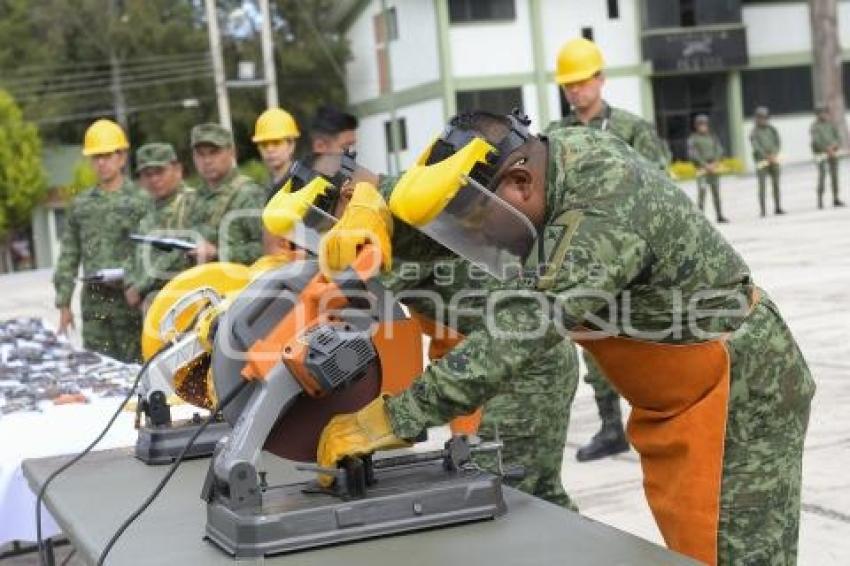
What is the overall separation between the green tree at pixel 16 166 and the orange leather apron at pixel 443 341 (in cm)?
3400

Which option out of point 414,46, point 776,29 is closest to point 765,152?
point 414,46

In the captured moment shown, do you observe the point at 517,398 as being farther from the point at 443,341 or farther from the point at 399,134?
the point at 399,134

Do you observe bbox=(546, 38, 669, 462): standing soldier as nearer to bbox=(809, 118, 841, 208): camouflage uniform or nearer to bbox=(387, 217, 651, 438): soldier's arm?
bbox=(387, 217, 651, 438): soldier's arm

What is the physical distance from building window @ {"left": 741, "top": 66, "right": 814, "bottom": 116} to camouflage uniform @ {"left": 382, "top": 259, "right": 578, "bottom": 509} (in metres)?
35.3

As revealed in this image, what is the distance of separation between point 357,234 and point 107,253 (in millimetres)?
5191

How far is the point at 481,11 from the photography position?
113ft

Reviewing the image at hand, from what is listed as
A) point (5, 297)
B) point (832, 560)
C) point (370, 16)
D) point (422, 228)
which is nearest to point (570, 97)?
point (832, 560)

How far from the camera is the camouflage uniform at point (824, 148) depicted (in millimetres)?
20734

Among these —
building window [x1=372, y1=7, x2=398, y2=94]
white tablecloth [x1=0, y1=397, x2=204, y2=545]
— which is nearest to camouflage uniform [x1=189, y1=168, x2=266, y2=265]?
white tablecloth [x1=0, y1=397, x2=204, y2=545]

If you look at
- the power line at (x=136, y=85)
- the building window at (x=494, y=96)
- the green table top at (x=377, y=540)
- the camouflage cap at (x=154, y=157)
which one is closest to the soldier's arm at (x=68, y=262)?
the camouflage cap at (x=154, y=157)

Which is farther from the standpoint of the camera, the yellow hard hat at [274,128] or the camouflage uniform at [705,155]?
the camouflage uniform at [705,155]

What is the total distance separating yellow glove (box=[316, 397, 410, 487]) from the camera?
2293mm

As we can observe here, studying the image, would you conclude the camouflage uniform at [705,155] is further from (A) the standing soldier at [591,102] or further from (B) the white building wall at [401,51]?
(A) the standing soldier at [591,102]

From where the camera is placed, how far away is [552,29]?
115 feet
